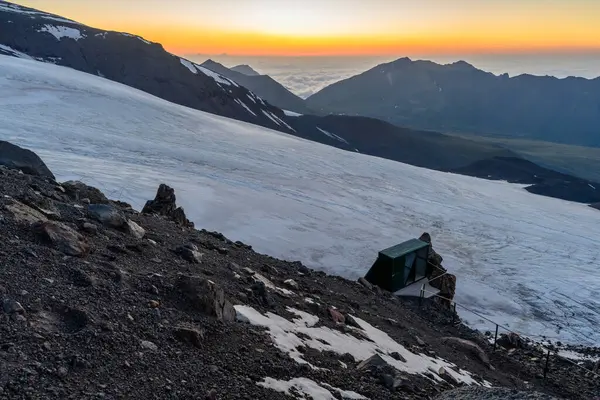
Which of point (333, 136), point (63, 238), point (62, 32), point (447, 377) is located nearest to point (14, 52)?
point (62, 32)

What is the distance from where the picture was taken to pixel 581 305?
63.8 feet

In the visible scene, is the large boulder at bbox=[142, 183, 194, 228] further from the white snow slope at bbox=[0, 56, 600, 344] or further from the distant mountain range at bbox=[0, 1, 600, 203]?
the distant mountain range at bbox=[0, 1, 600, 203]

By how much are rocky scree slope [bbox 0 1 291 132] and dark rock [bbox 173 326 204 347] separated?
8651 centimetres

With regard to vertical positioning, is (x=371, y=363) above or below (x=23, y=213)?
below

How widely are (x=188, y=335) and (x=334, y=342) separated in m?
2.74

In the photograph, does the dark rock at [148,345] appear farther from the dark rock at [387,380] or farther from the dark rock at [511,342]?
the dark rock at [511,342]

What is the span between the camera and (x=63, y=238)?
7.02 metres

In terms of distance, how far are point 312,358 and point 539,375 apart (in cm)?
687

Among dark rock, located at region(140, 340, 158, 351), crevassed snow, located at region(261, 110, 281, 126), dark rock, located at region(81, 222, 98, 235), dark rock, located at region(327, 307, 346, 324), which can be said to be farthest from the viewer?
crevassed snow, located at region(261, 110, 281, 126)

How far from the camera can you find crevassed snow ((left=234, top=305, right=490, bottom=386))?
729 cm

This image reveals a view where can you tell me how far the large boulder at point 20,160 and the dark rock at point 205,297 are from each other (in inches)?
259

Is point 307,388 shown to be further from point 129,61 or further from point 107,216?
point 129,61

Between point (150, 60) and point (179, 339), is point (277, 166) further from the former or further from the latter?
point (150, 60)

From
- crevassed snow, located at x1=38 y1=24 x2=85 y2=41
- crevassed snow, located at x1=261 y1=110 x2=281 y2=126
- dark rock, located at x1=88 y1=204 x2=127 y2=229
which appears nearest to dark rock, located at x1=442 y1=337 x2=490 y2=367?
dark rock, located at x1=88 y1=204 x2=127 y2=229
